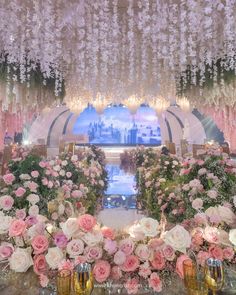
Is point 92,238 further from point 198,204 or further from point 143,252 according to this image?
point 198,204

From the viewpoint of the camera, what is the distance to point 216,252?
4.95ft

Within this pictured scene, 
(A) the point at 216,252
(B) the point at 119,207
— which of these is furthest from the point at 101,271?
(B) the point at 119,207

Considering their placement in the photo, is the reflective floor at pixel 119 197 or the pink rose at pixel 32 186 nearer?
the pink rose at pixel 32 186

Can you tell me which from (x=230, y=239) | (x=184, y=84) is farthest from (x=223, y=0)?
(x=230, y=239)

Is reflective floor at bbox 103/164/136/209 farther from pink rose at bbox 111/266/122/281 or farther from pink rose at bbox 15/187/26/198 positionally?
pink rose at bbox 111/266/122/281

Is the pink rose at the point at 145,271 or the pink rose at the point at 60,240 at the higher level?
the pink rose at the point at 60,240

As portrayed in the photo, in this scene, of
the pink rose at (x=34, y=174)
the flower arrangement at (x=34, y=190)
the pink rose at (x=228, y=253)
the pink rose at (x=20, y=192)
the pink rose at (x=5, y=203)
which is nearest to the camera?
the pink rose at (x=228, y=253)

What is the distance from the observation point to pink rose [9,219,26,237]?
4.84ft

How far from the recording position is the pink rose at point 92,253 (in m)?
1.44

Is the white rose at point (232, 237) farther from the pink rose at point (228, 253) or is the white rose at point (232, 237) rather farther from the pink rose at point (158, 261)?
the pink rose at point (158, 261)

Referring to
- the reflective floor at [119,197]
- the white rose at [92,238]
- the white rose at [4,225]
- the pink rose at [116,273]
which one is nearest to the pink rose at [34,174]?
the white rose at [4,225]

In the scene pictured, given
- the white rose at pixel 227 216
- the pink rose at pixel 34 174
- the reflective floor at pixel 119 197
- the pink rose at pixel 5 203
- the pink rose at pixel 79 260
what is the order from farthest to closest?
1. the reflective floor at pixel 119 197
2. the pink rose at pixel 34 174
3. the pink rose at pixel 5 203
4. the white rose at pixel 227 216
5. the pink rose at pixel 79 260

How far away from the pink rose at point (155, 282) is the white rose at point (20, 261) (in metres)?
0.57

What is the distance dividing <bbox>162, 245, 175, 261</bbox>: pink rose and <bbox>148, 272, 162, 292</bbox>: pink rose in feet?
0.33
